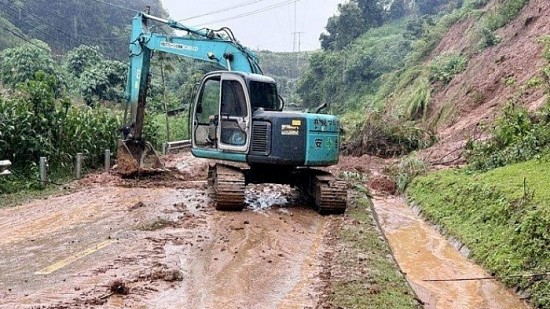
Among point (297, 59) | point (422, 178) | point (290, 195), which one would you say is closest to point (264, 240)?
point (290, 195)

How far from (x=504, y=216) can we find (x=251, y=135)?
4.72 meters

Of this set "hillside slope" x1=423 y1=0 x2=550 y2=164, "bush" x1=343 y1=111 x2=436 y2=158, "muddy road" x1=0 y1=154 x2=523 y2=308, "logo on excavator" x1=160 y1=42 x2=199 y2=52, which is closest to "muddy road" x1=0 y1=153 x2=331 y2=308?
"muddy road" x1=0 y1=154 x2=523 y2=308

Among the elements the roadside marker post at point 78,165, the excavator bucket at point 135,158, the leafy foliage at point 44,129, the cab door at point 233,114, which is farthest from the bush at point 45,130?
the cab door at point 233,114

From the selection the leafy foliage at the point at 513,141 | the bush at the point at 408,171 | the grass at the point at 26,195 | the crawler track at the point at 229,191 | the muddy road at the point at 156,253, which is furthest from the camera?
the bush at the point at 408,171

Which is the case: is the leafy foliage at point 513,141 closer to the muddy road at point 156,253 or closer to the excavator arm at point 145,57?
the muddy road at point 156,253

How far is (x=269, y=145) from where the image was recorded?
1089 cm

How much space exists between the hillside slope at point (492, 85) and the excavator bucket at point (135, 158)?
761cm

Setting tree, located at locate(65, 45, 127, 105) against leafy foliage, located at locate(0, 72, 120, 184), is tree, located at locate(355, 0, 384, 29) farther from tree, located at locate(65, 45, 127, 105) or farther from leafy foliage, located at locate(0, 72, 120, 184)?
leafy foliage, located at locate(0, 72, 120, 184)

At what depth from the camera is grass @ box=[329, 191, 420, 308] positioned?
5.80 meters

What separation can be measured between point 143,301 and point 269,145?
584 centimetres

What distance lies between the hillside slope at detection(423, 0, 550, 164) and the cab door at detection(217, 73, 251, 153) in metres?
6.62

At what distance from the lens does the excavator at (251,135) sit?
10.9 meters

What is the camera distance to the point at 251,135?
35.9 feet

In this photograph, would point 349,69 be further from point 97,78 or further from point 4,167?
point 4,167
